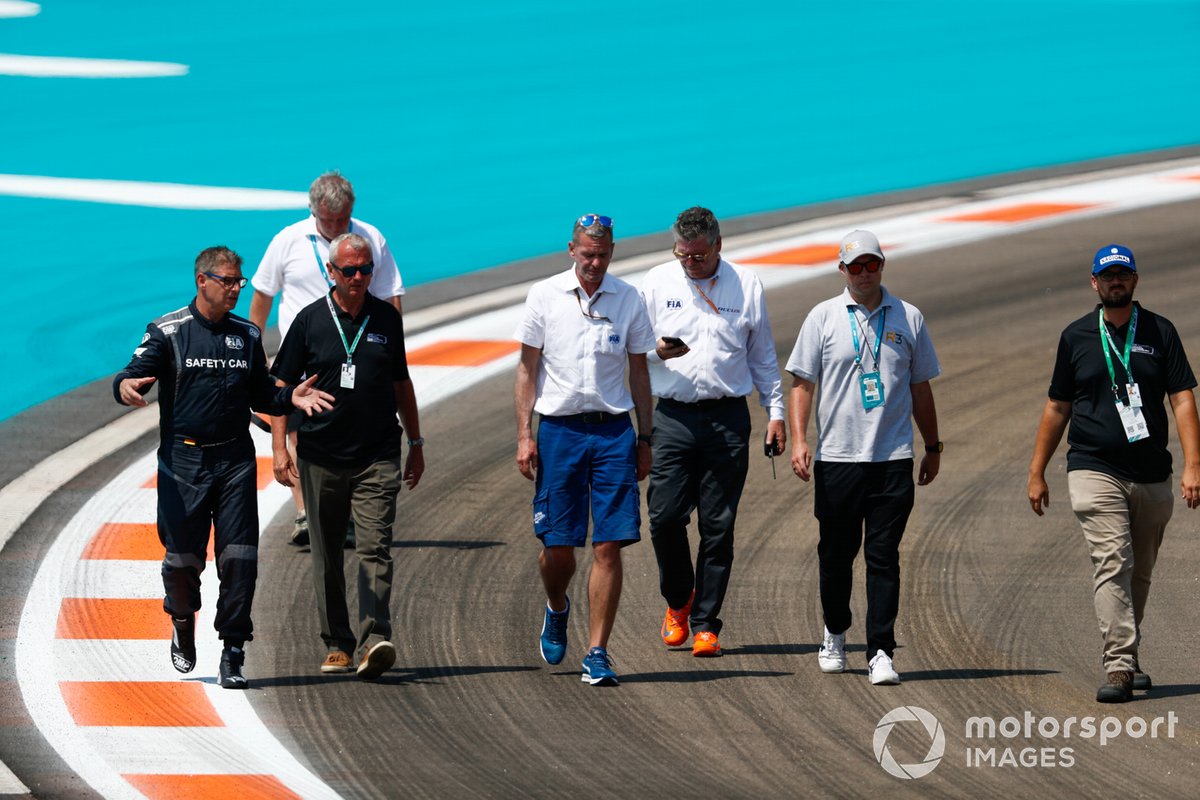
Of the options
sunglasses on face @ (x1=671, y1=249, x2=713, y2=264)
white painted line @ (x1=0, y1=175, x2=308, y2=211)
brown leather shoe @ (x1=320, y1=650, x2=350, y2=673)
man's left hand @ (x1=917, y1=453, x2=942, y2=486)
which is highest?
white painted line @ (x1=0, y1=175, x2=308, y2=211)

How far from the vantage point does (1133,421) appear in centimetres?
780

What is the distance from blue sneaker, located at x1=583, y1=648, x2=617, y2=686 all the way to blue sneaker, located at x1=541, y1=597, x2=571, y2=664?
28 centimetres

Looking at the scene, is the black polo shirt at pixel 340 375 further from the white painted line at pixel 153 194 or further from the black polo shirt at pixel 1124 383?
the white painted line at pixel 153 194

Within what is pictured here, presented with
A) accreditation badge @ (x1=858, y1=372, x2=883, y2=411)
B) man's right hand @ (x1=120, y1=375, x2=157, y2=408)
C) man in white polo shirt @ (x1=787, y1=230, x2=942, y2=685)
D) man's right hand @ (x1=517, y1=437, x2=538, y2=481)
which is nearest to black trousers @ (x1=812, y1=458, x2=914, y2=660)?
man in white polo shirt @ (x1=787, y1=230, x2=942, y2=685)

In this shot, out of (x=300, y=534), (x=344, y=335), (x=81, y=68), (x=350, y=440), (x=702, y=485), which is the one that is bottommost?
(x=300, y=534)

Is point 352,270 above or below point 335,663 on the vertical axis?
above

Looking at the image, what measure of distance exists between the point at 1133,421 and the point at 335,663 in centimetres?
360

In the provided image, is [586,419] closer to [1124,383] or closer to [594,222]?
[594,222]

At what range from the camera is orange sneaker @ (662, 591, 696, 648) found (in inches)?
340

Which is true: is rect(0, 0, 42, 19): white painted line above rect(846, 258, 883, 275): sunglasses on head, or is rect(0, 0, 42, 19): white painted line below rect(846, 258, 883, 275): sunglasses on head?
above

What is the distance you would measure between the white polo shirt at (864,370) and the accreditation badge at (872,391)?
2 cm

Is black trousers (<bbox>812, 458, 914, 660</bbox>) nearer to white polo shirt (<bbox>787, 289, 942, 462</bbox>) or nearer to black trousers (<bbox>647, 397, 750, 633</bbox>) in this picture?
white polo shirt (<bbox>787, 289, 942, 462</bbox>)

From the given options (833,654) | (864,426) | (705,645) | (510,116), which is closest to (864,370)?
(864,426)

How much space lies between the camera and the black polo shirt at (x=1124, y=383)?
25.7 feet
